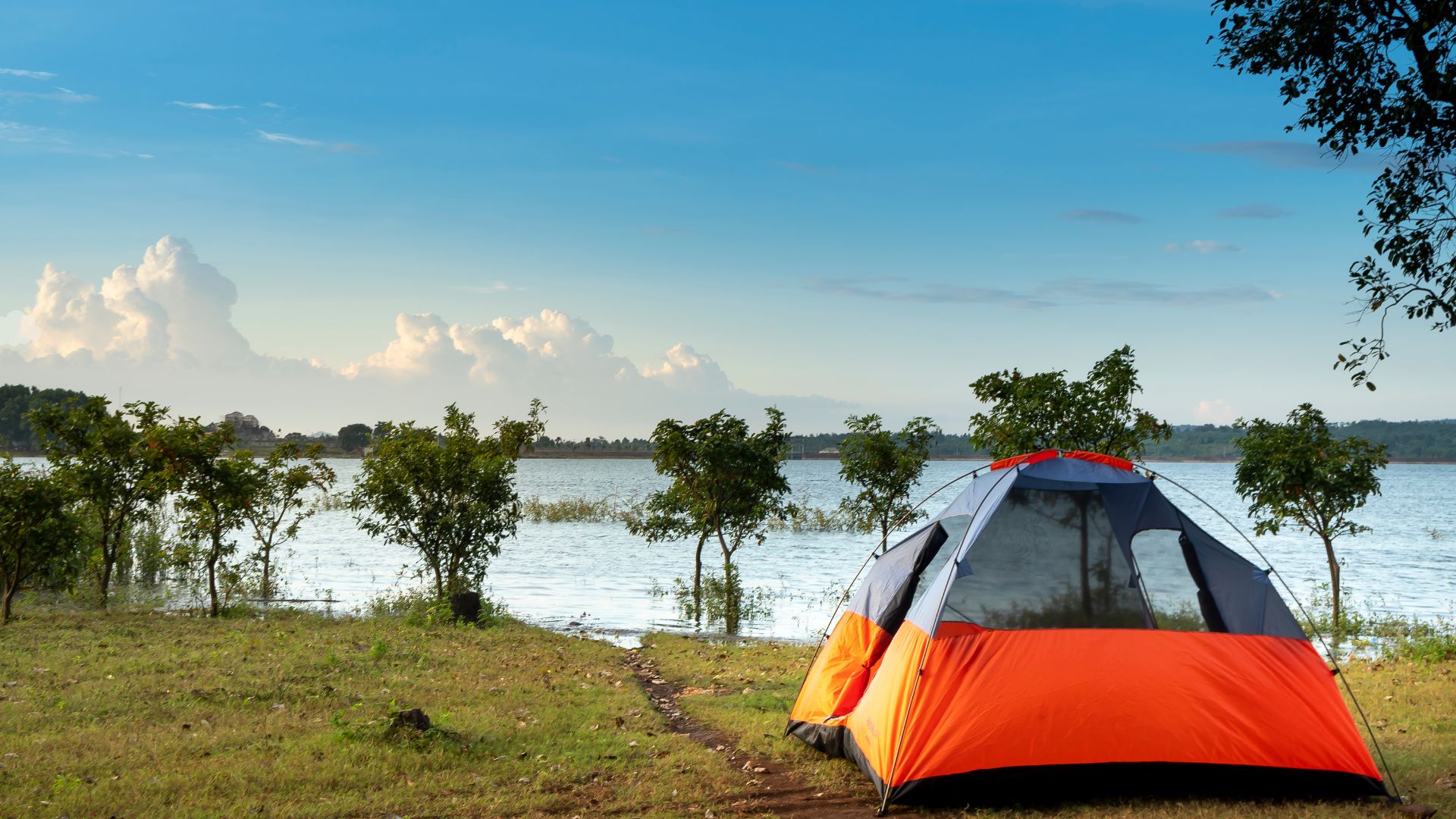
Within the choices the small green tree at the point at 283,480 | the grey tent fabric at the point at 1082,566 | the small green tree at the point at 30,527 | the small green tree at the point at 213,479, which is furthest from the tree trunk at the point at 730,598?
the grey tent fabric at the point at 1082,566

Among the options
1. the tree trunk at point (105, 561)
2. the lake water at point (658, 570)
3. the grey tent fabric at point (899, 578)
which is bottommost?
the lake water at point (658, 570)

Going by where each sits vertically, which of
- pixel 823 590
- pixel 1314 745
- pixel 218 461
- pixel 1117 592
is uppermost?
pixel 218 461

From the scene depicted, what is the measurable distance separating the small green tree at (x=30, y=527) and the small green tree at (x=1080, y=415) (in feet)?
56.1

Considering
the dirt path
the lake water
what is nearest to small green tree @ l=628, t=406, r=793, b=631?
the lake water

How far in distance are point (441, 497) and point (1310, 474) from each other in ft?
61.4

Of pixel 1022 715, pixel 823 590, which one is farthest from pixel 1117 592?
pixel 823 590

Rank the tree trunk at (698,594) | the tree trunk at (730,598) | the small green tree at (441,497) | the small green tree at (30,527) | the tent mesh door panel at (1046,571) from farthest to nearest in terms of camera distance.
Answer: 1. the tree trunk at (698,594)
2. the tree trunk at (730,598)
3. the small green tree at (441,497)
4. the small green tree at (30,527)
5. the tent mesh door panel at (1046,571)

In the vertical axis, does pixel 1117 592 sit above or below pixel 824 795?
above

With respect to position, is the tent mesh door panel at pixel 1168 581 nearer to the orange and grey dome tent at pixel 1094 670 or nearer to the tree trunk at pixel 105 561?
the orange and grey dome tent at pixel 1094 670

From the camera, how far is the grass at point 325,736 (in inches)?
291

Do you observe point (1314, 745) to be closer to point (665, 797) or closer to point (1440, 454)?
point (665, 797)

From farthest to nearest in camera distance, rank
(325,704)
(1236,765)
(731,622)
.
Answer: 1. (731,622)
2. (325,704)
3. (1236,765)

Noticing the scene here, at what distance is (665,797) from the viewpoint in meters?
7.72

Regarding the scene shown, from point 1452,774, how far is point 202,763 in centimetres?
1057
